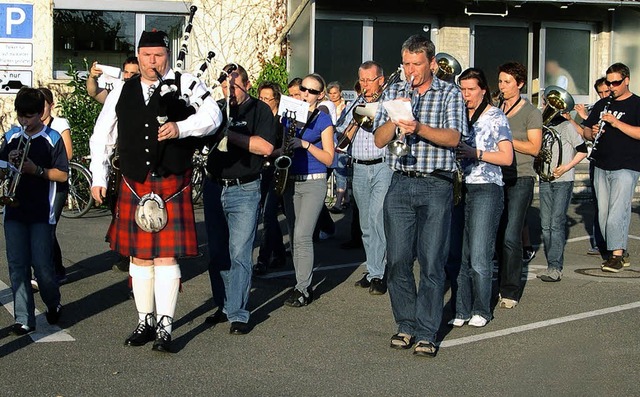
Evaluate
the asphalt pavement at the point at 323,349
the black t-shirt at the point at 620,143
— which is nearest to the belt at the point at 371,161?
the asphalt pavement at the point at 323,349

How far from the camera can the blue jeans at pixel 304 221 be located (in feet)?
28.3

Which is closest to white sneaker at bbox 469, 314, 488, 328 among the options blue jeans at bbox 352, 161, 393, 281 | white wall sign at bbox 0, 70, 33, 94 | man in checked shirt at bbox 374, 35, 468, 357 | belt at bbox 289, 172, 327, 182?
man in checked shirt at bbox 374, 35, 468, 357

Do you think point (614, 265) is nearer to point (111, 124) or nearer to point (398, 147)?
point (398, 147)

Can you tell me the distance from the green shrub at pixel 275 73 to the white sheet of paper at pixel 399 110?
10.5 meters

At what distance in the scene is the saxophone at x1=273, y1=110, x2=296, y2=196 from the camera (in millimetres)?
8281

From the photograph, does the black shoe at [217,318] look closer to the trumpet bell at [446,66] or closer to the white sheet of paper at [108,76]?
the white sheet of paper at [108,76]

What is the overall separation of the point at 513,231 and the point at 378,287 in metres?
1.35

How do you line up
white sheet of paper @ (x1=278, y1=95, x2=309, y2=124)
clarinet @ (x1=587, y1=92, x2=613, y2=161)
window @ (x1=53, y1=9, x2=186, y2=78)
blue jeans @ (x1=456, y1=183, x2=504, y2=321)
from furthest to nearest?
window @ (x1=53, y1=9, x2=186, y2=78), clarinet @ (x1=587, y1=92, x2=613, y2=161), white sheet of paper @ (x1=278, y1=95, x2=309, y2=124), blue jeans @ (x1=456, y1=183, x2=504, y2=321)

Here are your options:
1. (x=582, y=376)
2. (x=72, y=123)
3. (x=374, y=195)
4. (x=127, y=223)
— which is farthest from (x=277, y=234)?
(x=72, y=123)

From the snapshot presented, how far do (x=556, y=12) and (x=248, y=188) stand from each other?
12782mm

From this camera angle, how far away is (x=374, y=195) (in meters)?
9.41

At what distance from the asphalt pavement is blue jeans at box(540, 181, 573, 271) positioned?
29 centimetres

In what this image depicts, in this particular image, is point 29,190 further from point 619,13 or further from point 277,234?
point 619,13

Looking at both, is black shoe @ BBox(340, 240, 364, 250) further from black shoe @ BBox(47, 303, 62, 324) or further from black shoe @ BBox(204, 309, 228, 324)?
black shoe @ BBox(47, 303, 62, 324)
